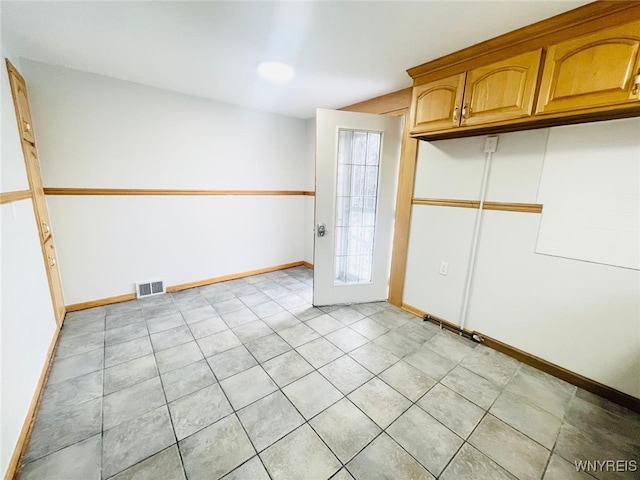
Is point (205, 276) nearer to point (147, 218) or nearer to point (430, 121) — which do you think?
point (147, 218)

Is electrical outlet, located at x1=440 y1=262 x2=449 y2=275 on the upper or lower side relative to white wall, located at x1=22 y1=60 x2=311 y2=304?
lower

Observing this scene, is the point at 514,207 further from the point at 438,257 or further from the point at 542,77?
the point at 542,77

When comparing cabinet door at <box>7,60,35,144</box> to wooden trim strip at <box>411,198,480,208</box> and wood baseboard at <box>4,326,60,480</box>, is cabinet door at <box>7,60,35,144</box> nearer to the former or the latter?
wood baseboard at <box>4,326,60,480</box>

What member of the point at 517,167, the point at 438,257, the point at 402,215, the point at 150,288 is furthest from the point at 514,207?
the point at 150,288

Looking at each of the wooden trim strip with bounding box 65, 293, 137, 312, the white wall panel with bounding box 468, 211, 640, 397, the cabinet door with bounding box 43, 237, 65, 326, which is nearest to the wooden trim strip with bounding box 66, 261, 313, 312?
the wooden trim strip with bounding box 65, 293, 137, 312

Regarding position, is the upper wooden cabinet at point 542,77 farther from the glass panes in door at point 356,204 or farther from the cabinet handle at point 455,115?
the glass panes in door at point 356,204

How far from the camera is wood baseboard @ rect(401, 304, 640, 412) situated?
157 cm

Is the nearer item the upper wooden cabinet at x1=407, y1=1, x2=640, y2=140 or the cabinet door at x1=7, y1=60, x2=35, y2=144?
the upper wooden cabinet at x1=407, y1=1, x2=640, y2=140

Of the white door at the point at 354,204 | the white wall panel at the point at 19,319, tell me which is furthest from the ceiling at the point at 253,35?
the white wall panel at the point at 19,319

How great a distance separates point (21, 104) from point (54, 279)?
55.9 inches

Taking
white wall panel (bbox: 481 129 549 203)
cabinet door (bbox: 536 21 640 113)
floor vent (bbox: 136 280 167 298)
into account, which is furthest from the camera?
floor vent (bbox: 136 280 167 298)

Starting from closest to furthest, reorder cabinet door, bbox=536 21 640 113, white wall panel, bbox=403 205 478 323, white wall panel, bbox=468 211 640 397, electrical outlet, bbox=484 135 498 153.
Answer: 1. cabinet door, bbox=536 21 640 113
2. white wall panel, bbox=468 211 640 397
3. electrical outlet, bbox=484 135 498 153
4. white wall panel, bbox=403 205 478 323

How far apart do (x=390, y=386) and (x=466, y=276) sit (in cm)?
118

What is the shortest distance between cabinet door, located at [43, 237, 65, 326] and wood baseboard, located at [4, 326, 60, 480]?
0.40 metres
